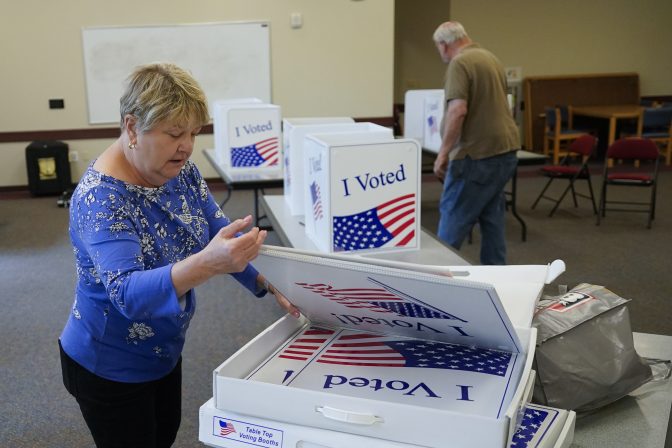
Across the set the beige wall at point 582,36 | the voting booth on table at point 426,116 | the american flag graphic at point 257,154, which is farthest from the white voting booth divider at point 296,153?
the beige wall at point 582,36

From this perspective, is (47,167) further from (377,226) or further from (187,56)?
(377,226)

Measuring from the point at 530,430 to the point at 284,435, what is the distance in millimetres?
437

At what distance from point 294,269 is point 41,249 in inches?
182

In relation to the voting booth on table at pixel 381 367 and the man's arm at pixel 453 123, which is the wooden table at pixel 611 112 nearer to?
the man's arm at pixel 453 123

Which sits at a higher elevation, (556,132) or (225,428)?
(225,428)

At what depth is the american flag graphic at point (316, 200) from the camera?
237cm

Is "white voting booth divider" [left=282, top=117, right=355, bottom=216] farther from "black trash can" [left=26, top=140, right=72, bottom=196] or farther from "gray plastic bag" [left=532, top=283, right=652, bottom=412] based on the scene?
"black trash can" [left=26, top=140, right=72, bottom=196]

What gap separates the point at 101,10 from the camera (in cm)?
702

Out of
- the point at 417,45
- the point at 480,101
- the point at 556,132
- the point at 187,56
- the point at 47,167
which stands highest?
the point at 417,45

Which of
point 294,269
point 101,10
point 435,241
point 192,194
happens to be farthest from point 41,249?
point 294,269

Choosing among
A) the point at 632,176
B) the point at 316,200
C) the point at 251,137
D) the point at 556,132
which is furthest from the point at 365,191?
the point at 556,132

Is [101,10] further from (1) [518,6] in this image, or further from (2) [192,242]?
(2) [192,242]

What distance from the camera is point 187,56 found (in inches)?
285

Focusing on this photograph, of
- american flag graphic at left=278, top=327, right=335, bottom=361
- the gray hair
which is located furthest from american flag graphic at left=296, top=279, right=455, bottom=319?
the gray hair
